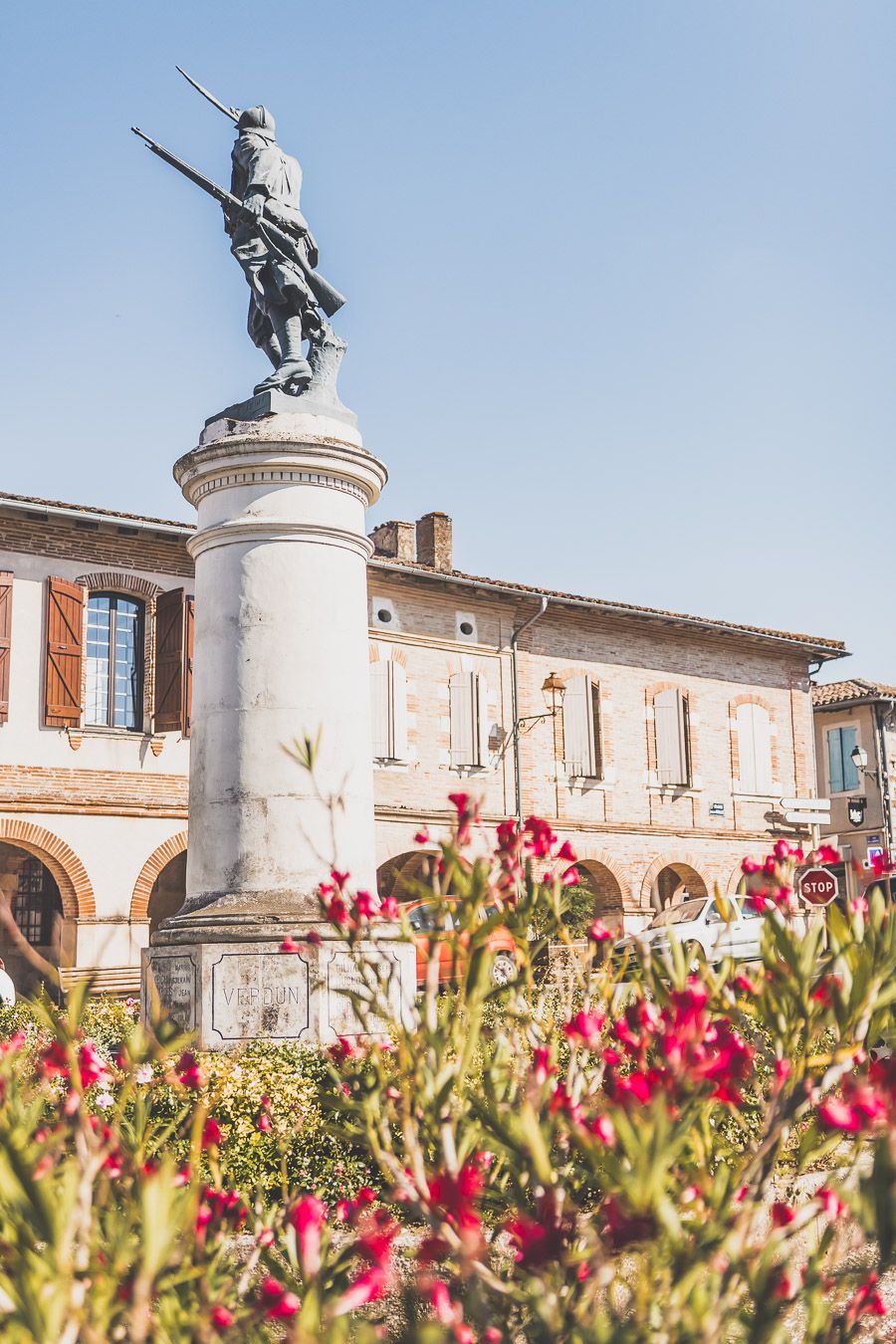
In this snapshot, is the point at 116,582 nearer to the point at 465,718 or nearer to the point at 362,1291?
the point at 465,718

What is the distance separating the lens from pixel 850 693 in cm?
3459

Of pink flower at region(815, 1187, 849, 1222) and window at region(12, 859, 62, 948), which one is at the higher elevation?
window at region(12, 859, 62, 948)

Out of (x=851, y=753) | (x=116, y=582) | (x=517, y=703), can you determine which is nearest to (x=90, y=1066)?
(x=116, y=582)

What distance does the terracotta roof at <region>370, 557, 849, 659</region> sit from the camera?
22484 mm

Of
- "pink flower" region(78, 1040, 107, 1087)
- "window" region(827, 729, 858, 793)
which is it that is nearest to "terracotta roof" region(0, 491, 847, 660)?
"window" region(827, 729, 858, 793)

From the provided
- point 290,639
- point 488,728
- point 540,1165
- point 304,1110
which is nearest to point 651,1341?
point 540,1165

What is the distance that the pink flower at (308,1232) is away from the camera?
2146 millimetres

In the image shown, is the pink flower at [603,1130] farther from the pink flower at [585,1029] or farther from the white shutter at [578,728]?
the white shutter at [578,728]

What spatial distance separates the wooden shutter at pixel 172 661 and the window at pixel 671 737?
9.68 m

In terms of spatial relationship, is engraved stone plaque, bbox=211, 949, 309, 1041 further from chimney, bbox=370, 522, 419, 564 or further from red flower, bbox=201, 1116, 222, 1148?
chimney, bbox=370, 522, 419, 564

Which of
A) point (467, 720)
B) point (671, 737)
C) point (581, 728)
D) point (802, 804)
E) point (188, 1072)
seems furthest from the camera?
point (802, 804)

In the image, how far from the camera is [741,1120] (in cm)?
335

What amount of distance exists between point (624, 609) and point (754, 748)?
14.3 ft

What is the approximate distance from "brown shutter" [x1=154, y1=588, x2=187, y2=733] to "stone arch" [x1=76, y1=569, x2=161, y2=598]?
1.04ft
